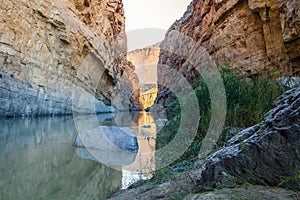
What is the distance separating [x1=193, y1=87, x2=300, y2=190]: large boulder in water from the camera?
1.02 meters

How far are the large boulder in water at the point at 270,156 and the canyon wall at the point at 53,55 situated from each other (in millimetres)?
10312

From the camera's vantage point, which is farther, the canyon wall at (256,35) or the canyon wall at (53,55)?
the canyon wall at (53,55)

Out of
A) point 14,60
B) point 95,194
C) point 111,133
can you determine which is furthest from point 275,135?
point 14,60

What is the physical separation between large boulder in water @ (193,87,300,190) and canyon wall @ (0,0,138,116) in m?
10.3

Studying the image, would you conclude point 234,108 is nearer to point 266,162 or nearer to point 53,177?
point 266,162

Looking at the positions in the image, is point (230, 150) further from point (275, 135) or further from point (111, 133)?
point (111, 133)

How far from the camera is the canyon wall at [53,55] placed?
32.4 ft

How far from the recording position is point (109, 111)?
2370 cm

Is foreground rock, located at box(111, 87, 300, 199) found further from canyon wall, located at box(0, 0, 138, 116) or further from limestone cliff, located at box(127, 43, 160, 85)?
limestone cliff, located at box(127, 43, 160, 85)

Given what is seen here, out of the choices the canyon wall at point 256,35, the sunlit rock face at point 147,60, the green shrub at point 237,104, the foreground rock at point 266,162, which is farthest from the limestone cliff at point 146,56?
the foreground rock at point 266,162

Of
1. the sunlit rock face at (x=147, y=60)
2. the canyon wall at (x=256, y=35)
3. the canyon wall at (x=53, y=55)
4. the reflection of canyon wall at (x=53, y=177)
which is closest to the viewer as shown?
the reflection of canyon wall at (x=53, y=177)

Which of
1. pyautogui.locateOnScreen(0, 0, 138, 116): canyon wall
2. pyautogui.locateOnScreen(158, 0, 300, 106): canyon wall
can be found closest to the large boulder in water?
pyautogui.locateOnScreen(158, 0, 300, 106): canyon wall

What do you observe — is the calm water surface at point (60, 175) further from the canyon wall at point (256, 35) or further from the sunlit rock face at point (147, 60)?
the sunlit rock face at point (147, 60)

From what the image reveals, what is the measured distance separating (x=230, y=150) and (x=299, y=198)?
1.62ft
